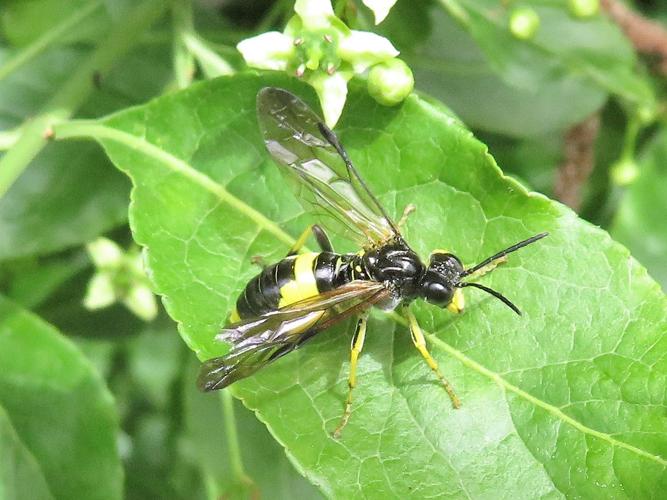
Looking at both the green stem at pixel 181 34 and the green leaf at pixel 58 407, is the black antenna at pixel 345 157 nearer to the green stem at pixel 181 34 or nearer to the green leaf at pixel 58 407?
the green stem at pixel 181 34

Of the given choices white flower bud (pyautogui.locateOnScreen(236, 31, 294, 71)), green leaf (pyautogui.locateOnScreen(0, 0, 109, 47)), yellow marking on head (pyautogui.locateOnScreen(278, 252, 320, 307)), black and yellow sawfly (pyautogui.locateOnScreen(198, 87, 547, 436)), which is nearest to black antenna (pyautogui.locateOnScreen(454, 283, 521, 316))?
black and yellow sawfly (pyautogui.locateOnScreen(198, 87, 547, 436))

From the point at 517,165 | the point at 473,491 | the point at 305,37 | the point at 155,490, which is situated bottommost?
the point at 155,490

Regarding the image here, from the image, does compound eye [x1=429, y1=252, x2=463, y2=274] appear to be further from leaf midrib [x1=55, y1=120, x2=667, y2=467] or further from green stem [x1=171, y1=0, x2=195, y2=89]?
green stem [x1=171, y1=0, x2=195, y2=89]

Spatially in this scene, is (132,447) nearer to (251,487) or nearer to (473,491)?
(251,487)

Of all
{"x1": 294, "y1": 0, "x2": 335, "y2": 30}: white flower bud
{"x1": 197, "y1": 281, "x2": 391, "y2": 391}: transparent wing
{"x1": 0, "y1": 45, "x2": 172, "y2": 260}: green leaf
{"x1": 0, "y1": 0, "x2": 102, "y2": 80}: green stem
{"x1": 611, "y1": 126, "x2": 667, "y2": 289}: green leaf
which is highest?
{"x1": 294, "y1": 0, "x2": 335, "y2": 30}: white flower bud

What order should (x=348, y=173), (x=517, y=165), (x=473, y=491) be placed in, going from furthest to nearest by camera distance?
(x=517, y=165), (x=348, y=173), (x=473, y=491)

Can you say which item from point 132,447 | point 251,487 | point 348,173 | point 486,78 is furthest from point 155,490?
point 486,78
